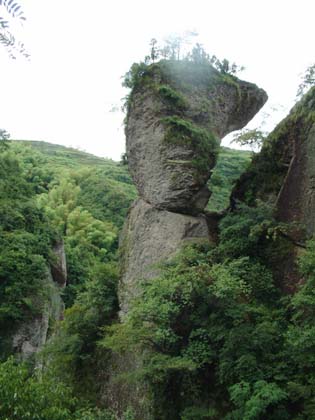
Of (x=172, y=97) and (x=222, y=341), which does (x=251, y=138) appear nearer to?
(x=172, y=97)

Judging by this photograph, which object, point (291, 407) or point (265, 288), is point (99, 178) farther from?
point (291, 407)

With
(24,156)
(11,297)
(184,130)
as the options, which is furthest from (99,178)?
(184,130)

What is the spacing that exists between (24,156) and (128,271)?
3474cm

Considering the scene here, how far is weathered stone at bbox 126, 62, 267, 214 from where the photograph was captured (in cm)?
1181

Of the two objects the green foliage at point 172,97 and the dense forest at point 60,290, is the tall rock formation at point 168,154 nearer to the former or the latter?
the green foliage at point 172,97

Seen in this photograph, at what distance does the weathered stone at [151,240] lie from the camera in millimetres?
11188

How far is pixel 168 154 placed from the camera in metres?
12.1

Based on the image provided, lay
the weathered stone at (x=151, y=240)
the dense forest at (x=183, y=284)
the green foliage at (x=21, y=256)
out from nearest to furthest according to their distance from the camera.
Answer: the dense forest at (x=183, y=284) → the weathered stone at (x=151, y=240) → the green foliage at (x=21, y=256)

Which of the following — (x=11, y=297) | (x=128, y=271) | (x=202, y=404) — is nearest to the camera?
(x=202, y=404)

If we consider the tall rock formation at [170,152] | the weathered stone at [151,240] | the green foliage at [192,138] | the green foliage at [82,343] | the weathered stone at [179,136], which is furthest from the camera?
the green foliage at [192,138]

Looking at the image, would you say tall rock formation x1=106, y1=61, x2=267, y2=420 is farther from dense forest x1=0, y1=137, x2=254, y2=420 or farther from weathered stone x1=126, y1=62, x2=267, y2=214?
dense forest x1=0, y1=137, x2=254, y2=420

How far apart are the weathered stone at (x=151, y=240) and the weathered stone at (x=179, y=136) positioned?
0.35m

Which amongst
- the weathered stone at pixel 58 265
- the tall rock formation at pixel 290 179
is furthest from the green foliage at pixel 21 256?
the tall rock formation at pixel 290 179

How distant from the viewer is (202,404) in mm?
8047
